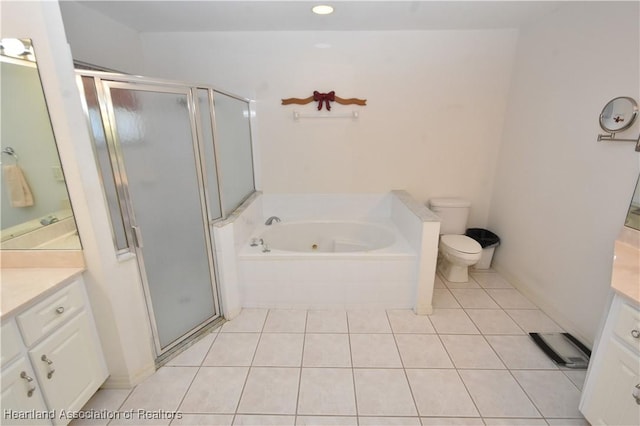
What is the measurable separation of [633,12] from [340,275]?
237 cm

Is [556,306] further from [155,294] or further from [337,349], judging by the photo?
[155,294]

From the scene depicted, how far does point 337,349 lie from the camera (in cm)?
189

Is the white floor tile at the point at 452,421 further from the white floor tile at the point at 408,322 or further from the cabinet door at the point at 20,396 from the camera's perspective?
the cabinet door at the point at 20,396

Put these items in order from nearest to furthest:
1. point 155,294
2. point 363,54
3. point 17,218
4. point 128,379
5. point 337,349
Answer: point 17,218 < point 128,379 < point 155,294 < point 337,349 < point 363,54

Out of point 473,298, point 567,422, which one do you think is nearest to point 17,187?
point 567,422

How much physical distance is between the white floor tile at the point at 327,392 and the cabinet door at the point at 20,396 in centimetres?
112

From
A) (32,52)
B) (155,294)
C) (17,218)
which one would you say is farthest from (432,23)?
(17,218)

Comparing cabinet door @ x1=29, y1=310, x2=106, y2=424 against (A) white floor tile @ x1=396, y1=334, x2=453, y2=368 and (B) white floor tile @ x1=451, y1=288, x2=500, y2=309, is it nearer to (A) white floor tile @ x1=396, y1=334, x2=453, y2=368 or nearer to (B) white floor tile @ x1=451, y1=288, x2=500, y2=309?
(A) white floor tile @ x1=396, y1=334, x2=453, y2=368

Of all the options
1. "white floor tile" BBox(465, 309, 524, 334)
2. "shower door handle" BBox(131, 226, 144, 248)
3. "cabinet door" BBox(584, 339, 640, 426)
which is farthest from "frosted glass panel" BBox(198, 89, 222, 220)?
"cabinet door" BBox(584, 339, 640, 426)

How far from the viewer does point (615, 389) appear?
117 cm

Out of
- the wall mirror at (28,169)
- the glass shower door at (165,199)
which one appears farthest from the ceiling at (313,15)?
the wall mirror at (28,169)

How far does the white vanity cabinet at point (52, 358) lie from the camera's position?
1.08m

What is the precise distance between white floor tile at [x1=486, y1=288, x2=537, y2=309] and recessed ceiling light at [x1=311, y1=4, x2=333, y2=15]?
2684 mm

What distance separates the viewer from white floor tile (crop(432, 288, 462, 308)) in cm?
236
